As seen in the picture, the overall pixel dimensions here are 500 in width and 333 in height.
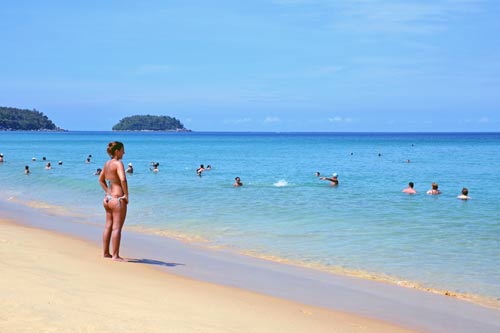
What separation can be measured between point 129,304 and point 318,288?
3.54 metres

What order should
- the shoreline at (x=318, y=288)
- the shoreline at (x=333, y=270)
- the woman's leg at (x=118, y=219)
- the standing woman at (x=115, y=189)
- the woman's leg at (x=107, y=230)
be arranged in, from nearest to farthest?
Answer: 1. the shoreline at (x=318, y=288)
2. the shoreline at (x=333, y=270)
3. the standing woman at (x=115, y=189)
4. the woman's leg at (x=118, y=219)
5. the woman's leg at (x=107, y=230)

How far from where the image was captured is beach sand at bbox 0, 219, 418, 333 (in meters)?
5.89

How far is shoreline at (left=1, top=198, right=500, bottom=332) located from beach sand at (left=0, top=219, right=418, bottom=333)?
0.48m

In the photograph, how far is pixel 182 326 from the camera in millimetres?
6121

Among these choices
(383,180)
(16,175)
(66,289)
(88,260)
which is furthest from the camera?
(16,175)

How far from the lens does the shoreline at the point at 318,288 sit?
7805 mm

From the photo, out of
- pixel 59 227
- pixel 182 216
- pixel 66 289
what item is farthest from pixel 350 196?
pixel 66 289

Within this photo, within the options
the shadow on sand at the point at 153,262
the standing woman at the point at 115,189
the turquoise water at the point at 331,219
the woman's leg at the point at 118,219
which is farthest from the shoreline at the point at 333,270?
the standing woman at the point at 115,189

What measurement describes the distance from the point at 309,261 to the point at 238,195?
528 inches

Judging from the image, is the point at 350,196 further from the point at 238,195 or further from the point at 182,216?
the point at 182,216

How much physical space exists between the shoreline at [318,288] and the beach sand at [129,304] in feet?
1.59

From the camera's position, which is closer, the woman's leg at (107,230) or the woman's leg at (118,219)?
the woman's leg at (118,219)

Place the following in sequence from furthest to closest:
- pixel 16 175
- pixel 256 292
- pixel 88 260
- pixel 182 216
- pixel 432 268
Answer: pixel 16 175 → pixel 182 216 → pixel 432 268 → pixel 88 260 → pixel 256 292

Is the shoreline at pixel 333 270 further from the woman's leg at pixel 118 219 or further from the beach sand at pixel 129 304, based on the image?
the woman's leg at pixel 118 219
